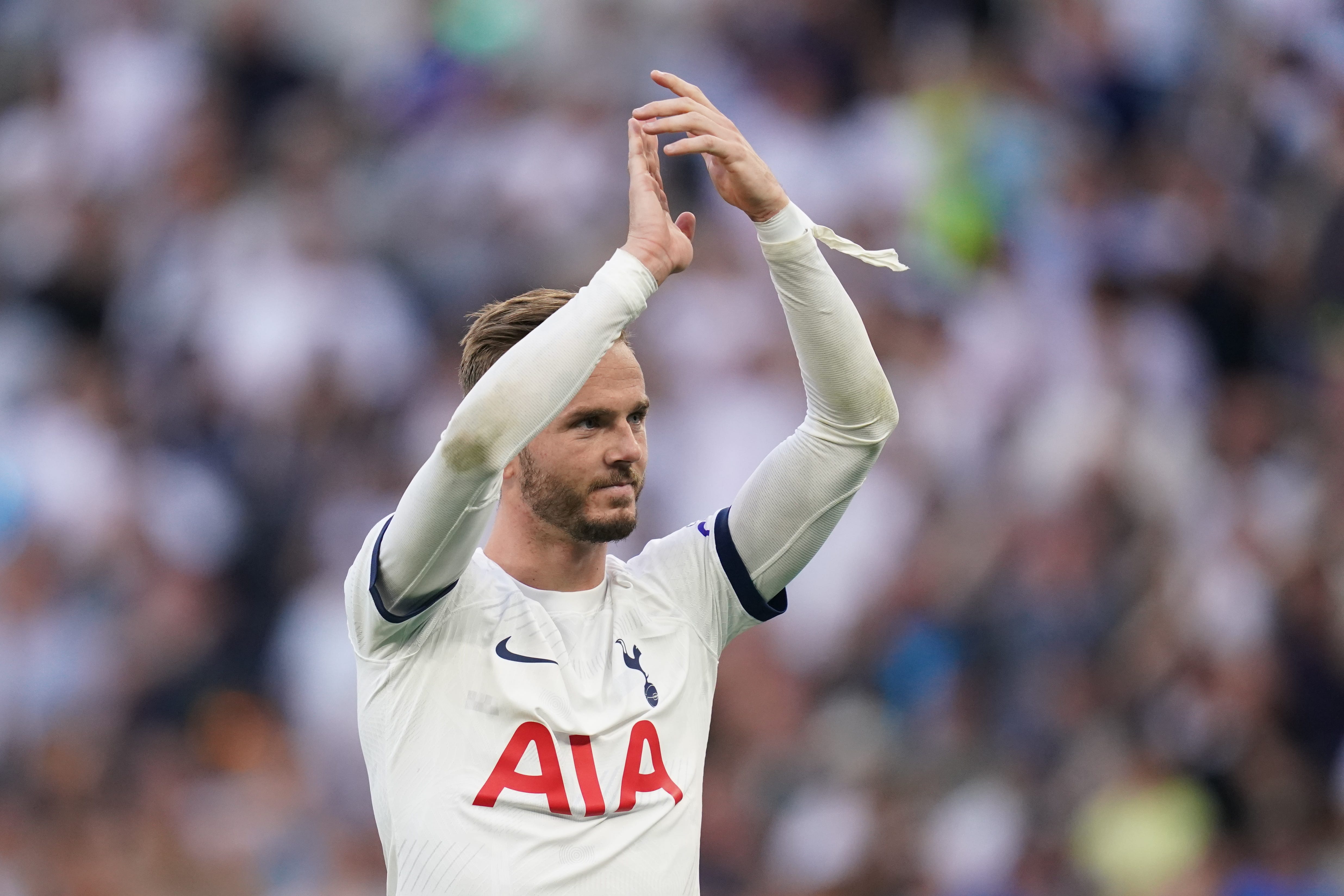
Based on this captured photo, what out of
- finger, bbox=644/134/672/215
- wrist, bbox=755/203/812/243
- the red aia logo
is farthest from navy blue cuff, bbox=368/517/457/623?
wrist, bbox=755/203/812/243

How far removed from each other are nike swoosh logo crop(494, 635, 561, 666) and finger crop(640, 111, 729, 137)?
1020 millimetres

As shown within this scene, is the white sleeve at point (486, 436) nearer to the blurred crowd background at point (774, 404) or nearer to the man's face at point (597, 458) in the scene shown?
the man's face at point (597, 458)

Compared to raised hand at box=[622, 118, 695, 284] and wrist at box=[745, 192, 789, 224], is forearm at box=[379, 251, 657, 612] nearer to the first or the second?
raised hand at box=[622, 118, 695, 284]

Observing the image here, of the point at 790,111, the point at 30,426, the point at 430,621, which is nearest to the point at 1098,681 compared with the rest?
the point at 790,111

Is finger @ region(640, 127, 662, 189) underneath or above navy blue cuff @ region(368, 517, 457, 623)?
above

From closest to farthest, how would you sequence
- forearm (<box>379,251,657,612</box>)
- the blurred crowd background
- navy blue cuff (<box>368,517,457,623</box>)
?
forearm (<box>379,251,657,612</box>), navy blue cuff (<box>368,517,457,623</box>), the blurred crowd background

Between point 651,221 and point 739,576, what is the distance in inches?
31.7

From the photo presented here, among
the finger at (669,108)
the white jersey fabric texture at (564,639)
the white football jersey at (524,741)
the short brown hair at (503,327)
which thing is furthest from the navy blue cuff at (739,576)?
the finger at (669,108)

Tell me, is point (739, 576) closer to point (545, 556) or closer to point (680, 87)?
point (545, 556)

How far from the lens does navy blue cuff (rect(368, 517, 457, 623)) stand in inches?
124

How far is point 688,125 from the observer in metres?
3.22

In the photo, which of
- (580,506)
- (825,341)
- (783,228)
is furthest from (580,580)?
(783,228)

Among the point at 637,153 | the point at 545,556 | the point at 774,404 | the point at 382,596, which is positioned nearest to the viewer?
the point at 382,596

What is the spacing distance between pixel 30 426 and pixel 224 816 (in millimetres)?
2549
